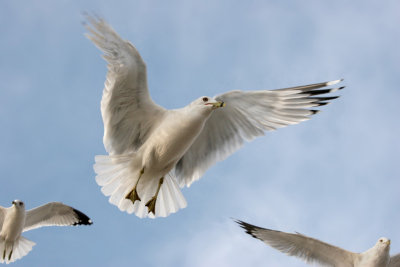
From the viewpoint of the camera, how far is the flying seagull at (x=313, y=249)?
8172 mm

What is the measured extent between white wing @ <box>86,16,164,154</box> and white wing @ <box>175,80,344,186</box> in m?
0.77

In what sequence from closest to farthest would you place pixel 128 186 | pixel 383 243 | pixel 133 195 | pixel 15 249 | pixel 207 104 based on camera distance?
pixel 207 104 → pixel 133 195 → pixel 128 186 → pixel 383 243 → pixel 15 249

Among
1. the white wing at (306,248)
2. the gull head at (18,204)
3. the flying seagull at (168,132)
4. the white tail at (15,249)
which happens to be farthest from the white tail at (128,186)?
the white tail at (15,249)

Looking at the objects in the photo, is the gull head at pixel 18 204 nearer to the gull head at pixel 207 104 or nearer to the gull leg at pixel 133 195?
the gull leg at pixel 133 195

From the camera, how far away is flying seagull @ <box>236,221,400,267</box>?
8.17m

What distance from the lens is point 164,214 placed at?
704 centimetres

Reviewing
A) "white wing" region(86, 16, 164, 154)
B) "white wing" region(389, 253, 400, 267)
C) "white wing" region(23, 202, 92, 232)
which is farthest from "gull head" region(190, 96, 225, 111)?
Answer: "white wing" region(23, 202, 92, 232)

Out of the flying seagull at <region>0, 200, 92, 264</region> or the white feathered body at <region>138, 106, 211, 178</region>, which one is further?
the flying seagull at <region>0, 200, 92, 264</region>

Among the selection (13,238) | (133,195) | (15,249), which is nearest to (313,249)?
(133,195)

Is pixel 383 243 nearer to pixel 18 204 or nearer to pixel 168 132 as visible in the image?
pixel 168 132

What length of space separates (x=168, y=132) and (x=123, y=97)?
612 mm

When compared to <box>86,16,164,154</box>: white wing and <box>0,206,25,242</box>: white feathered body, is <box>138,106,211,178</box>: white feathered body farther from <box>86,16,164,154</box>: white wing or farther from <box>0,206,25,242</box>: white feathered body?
<box>0,206,25,242</box>: white feathered body

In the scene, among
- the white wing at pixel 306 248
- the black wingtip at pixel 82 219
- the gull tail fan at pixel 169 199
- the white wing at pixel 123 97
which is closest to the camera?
the white wing at pixel 123 97

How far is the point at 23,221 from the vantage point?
971cm
